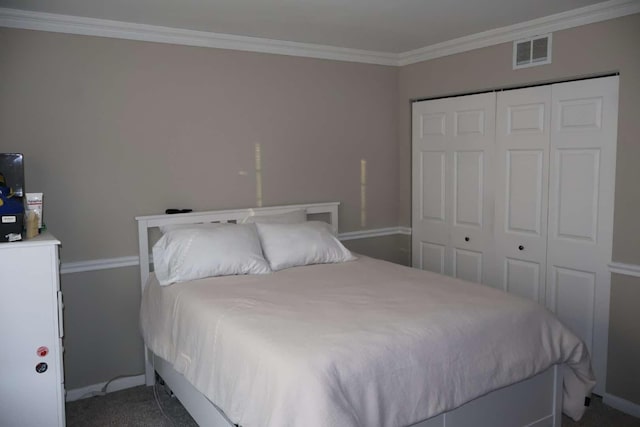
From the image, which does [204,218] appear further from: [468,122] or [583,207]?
[583,207]

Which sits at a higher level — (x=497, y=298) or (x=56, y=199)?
(x=56, y=199)

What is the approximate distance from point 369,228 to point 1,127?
2765mm

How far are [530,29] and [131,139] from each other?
8.81 ft

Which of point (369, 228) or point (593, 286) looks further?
point (369, 228)

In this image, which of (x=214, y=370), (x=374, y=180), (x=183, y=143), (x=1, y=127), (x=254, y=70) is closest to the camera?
(x=214, y=370)

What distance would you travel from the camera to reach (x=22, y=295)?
8.22 ft

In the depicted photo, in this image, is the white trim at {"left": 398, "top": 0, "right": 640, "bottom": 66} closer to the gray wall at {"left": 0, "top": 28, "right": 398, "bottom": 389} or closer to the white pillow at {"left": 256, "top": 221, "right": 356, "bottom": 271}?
the gray wall at {"left": 0, "top": 28, "right": 398, "bottom": 389}

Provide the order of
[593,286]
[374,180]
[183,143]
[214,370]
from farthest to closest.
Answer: [374,180] → [183,143] → [593,286] → [214,370]

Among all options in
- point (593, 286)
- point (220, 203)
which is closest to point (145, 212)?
point (220, 203)

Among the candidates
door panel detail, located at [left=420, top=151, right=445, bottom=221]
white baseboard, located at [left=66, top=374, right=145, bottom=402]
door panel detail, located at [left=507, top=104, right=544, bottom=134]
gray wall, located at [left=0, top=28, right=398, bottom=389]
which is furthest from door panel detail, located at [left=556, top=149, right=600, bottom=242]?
white baseboard, located at [left=66, top=374, right=145, bottom=402]

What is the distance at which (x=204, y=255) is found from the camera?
10.6 feet

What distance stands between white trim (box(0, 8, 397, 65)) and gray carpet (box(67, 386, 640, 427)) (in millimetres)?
2268

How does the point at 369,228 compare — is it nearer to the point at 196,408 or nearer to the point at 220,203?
the point at 220,203

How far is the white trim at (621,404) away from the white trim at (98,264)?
3.06m
